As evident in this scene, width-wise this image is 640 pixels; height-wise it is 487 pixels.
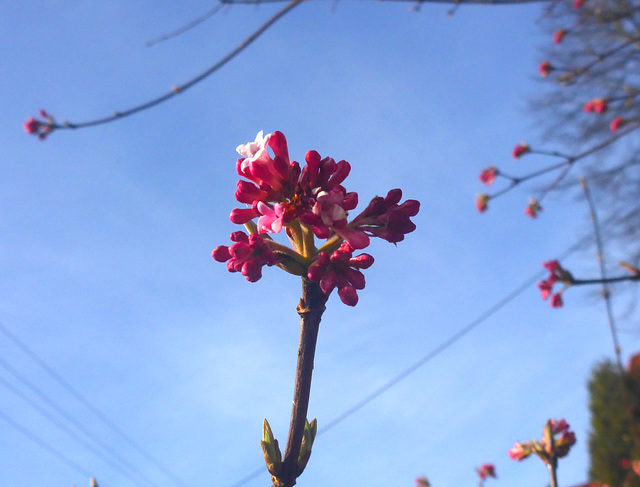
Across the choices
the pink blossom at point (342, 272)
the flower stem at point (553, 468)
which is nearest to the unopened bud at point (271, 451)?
the pink blossom at point (342, 272)

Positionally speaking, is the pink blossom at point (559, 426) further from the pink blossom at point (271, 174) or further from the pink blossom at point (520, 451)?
the pink blossom at point (271, 174)

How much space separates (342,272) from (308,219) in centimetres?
13

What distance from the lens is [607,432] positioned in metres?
15.0

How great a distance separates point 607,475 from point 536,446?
14026mm

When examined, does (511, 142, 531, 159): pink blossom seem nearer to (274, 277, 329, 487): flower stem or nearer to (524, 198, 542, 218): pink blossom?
(524, 198, 542, 218): pink blossom

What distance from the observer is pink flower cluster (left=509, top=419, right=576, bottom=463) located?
94.9 inches

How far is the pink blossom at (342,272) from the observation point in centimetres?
110

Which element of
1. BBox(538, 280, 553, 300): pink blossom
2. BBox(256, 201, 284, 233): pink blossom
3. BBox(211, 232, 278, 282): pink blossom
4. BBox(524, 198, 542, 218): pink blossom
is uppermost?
BBox(524, 198, 542, 218): pink blossom

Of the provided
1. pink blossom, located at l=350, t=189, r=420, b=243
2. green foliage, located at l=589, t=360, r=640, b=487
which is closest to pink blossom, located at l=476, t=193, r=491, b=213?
pink blossom, located at l=350, t=189, r=420, b=243

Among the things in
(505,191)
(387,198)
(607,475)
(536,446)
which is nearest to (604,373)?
(607,475)

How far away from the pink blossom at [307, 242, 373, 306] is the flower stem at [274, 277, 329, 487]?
5 cm

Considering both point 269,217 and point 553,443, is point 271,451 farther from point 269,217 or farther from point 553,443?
point 553,443

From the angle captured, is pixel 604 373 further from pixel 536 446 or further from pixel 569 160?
pixel 536 446

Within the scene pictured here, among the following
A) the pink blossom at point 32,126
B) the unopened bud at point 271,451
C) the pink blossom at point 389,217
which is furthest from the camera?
the pink blossom at point 32,126
